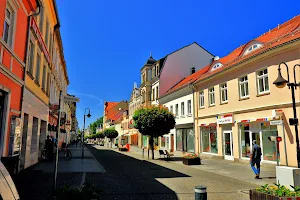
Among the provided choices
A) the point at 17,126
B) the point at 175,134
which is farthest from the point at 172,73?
the point at 17,126

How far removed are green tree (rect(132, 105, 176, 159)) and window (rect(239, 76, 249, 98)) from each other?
6.35 metres

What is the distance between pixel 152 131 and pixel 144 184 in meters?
12.1

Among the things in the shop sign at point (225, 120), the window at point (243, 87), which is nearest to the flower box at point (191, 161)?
the shop sign at point (225, 120)

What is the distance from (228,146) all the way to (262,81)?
6.03m

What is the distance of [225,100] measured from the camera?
2145 centimetres

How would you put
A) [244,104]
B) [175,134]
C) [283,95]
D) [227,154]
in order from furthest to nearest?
[175,134]
[227,154]
[244,104]
[283,95]

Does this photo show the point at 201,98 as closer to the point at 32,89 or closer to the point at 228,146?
the point at 228,146

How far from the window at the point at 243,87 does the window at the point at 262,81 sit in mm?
1246

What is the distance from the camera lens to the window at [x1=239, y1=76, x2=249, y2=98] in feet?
62.2

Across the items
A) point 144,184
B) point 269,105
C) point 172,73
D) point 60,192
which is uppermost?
point 172,73

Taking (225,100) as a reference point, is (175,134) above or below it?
below

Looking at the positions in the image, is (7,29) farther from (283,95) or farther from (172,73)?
(172,73)

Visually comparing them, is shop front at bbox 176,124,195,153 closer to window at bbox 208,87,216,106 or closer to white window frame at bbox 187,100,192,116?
white window frame at bbox 187,100,192,116

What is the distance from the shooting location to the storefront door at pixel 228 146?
66.5 ft
